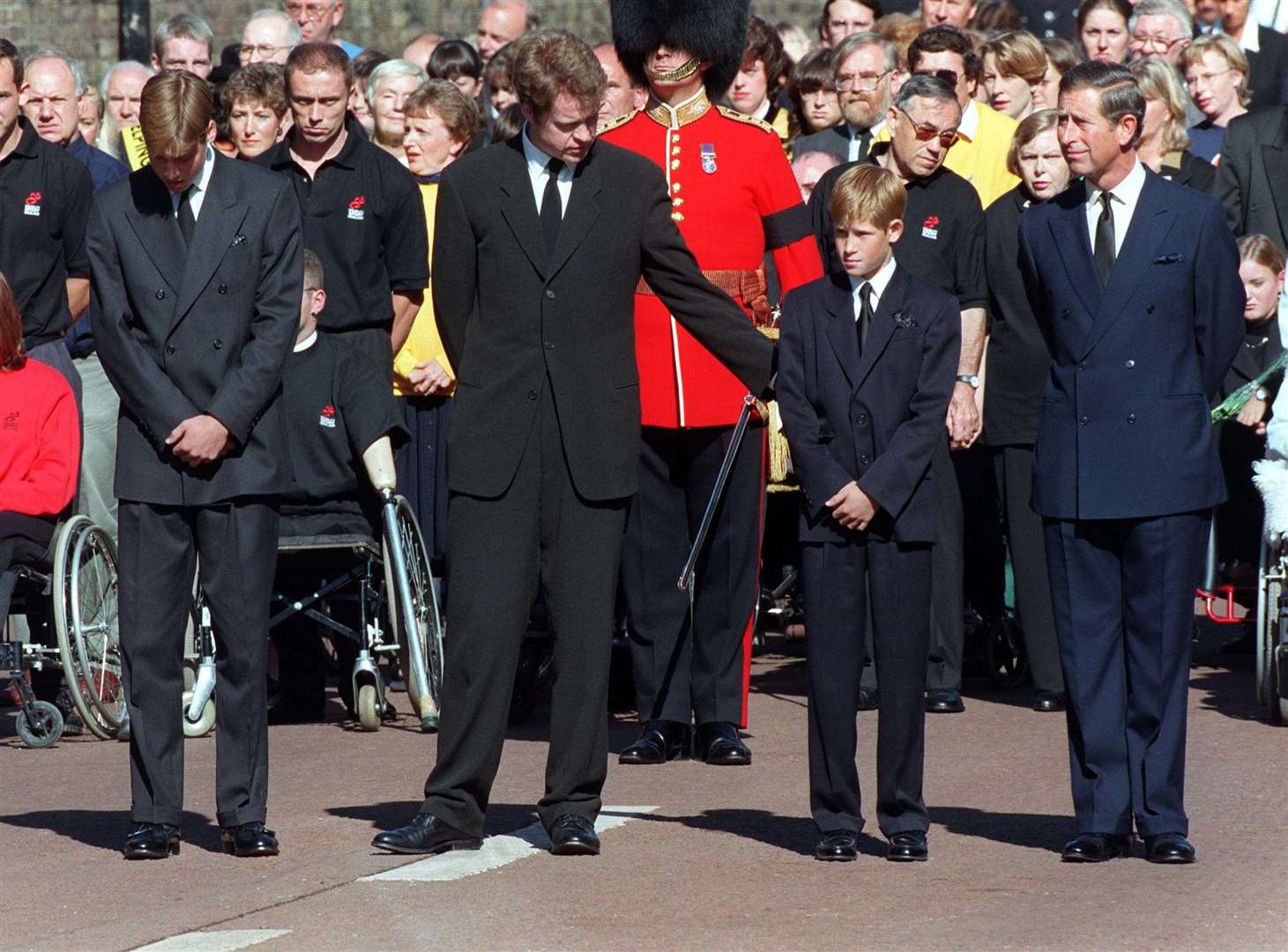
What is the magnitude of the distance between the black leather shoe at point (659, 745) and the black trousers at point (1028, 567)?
5.54 feet

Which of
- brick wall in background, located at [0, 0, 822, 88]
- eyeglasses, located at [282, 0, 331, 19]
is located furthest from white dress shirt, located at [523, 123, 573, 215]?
brick wall in background, located at [0, 0, 822, 88]

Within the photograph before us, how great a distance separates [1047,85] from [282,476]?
19.5 ft

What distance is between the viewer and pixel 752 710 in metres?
10.1

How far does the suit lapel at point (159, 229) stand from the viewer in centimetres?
727

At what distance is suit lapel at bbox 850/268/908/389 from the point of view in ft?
23.9

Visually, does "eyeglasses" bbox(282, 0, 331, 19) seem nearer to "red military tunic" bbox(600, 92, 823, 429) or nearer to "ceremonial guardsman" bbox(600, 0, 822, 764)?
"ceremonial guardsman" bbox(600, 0, 822, 764)

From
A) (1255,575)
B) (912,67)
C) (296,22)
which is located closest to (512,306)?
(912,67)

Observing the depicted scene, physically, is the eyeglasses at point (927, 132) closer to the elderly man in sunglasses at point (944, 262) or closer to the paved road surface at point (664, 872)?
the elderly man in sunglasses at point (944, 262)

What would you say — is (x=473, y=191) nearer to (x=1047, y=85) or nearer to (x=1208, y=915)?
(x=1208, y=915)

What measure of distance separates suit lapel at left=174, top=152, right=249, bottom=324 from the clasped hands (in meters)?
0.30

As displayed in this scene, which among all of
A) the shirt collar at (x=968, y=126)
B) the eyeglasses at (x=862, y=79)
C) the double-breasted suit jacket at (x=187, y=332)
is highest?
the eyeglasses at (x=862, y=79)

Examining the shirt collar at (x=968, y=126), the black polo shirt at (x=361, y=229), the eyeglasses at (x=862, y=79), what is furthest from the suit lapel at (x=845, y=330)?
the eyeglasses at (x=862, y=79)

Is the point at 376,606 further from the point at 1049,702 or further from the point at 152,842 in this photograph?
the point at 152,842

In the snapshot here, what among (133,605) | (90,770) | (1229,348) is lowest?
(90,770)
